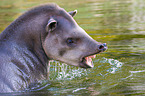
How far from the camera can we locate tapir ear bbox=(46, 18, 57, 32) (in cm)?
585

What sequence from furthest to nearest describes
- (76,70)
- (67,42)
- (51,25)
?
(76,70) → (67,42) → (51,25)

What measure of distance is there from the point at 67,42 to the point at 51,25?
0.42 m

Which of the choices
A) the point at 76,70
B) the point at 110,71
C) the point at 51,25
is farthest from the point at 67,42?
the point at 76,70

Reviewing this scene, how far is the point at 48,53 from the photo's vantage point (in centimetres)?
611

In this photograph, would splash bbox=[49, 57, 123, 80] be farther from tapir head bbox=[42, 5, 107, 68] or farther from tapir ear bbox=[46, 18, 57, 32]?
tapir ear bbox=[46, 18, 57, 32]

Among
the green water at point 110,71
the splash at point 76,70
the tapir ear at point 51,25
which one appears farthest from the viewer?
the splash at point 76,70

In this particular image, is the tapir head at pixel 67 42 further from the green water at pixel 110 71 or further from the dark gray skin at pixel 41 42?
the green water at pixel 110 71

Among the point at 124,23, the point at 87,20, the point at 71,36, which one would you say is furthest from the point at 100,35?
the point at 71,36

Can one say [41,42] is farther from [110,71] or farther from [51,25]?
[110,71]

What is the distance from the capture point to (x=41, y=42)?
607 cm

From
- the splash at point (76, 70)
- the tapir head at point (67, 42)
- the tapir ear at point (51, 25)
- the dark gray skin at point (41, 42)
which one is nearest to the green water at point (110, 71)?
the splash at point (76, 70)

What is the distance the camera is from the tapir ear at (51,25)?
585 centimetres

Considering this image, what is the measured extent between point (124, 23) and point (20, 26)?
26.4 ft

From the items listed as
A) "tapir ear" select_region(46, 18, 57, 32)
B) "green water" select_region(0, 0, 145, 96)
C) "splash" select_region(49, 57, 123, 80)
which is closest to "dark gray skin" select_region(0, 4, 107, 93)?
"tapir ear" select_region(46, 18, 57, 32)
